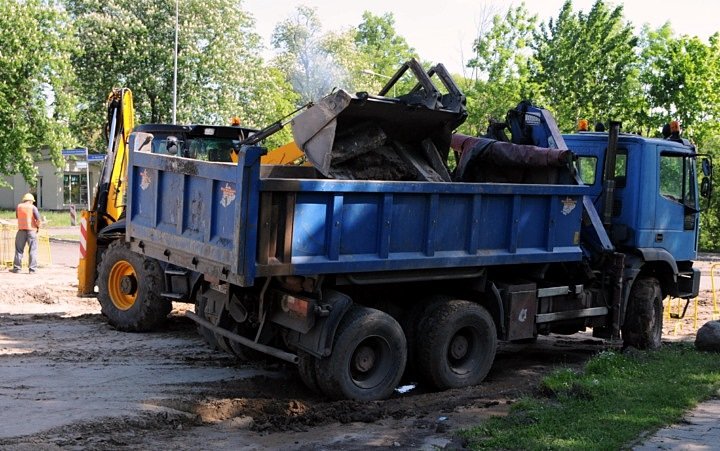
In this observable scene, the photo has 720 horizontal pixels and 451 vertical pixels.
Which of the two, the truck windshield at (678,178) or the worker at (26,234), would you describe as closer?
the truck windshield at (678,178)

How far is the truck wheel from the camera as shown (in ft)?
23.5

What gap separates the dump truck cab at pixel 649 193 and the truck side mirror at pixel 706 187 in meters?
0.13

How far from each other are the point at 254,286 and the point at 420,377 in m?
1.96

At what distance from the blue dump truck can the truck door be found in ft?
0.09

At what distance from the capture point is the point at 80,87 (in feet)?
115

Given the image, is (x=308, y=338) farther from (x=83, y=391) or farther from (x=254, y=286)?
(x=83, y=391)

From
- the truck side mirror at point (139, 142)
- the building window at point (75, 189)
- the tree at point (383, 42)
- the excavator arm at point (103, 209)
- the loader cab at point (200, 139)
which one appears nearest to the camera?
the truck side mirror at point (139, 142)

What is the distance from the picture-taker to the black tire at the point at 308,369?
7301 mm

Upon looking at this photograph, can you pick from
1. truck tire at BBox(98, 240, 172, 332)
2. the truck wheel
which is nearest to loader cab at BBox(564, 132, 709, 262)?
the truck wheel

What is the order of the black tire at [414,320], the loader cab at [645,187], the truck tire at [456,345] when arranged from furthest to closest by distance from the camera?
the loader cab at [645,187], the black tire at [414,320], the truck tire at [456,345]

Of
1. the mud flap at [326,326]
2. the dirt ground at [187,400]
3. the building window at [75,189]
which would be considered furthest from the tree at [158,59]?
the mud flap at [326,326]

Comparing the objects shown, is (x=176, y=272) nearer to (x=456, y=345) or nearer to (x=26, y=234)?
(x=456, y=345)

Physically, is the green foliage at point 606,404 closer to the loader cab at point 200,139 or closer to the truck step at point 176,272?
the truck step at point 176,272

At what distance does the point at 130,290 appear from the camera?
10.5 m
